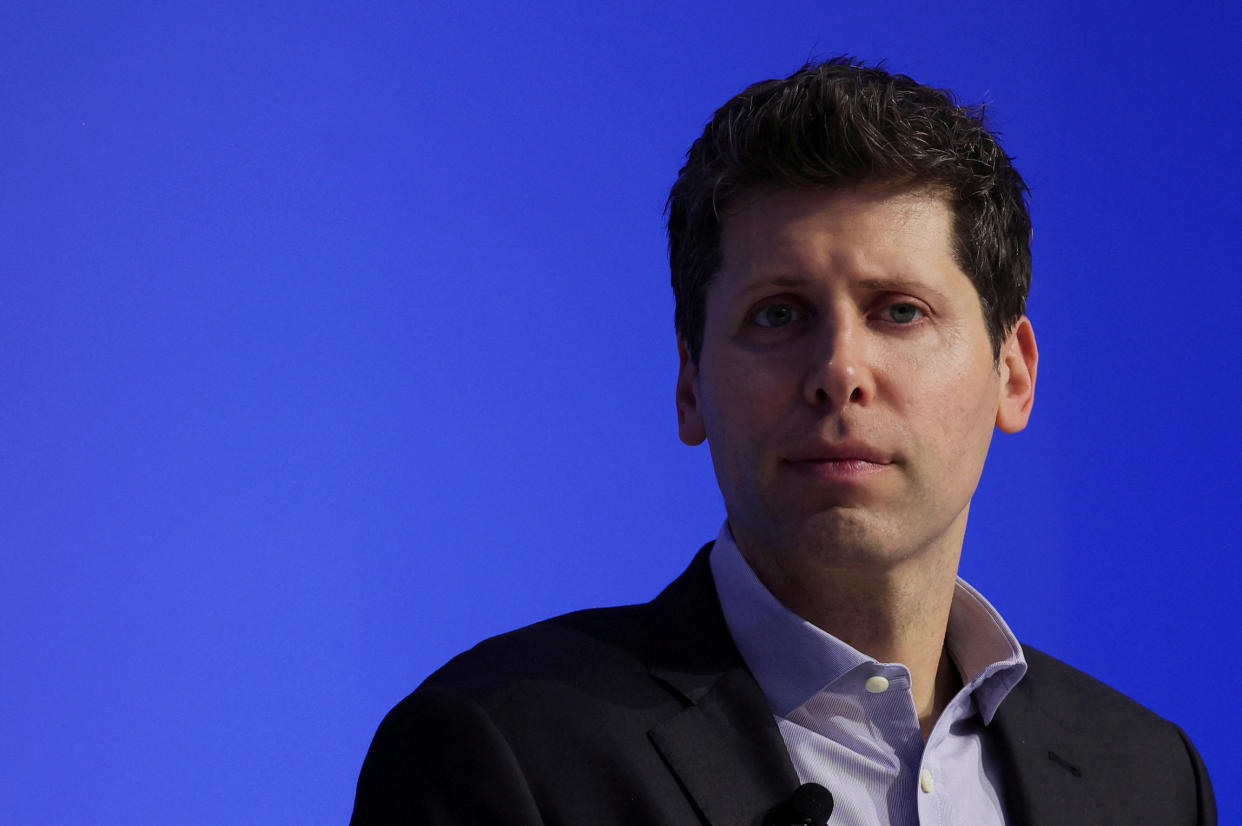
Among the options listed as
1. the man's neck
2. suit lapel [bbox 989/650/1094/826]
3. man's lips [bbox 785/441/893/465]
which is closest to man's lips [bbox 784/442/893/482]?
man's lips [bbox 785/441/893/465]

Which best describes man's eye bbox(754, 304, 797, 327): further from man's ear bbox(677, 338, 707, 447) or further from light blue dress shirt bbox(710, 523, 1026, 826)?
light blue dress shirt bbox(710, 523, 1026, 826)

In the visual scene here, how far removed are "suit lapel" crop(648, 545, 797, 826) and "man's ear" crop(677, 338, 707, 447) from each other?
0.81 feet

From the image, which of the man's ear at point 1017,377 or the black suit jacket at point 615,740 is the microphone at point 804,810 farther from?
the man's ear at point 1017,377

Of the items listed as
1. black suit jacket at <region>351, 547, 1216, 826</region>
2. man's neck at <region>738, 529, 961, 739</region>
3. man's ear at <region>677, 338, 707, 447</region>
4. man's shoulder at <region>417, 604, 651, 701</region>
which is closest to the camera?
black suit jacket at <region>351, 547, 1216, 826</region>

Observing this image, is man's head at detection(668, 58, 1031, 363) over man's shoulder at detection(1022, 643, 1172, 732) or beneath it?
over

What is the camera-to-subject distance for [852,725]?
5.72 feet

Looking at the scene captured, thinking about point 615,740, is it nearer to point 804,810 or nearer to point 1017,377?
point 804,810

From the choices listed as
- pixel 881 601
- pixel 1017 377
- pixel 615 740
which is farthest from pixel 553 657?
pixel 1017 377

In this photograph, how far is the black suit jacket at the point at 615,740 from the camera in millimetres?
1571

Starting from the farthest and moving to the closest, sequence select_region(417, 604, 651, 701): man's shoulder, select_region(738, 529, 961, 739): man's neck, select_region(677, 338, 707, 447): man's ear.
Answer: select_region(677, 338, 707, 447): man's ear, select_region(738, 529, 961, 739): man's neck, select_region(417, 604, 651, 701): man's shoulder

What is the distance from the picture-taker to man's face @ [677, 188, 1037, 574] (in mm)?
1681

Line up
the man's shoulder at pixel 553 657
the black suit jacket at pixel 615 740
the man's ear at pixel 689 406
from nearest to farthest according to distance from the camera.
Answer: the black suit jacket at pixel 615 740
the man's shoulder at pixel 553 657
the man's ear at pixel 689 406

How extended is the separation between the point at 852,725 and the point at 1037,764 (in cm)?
33

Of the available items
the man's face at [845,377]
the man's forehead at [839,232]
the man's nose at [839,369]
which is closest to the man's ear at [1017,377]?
the man's face at [845,377]
